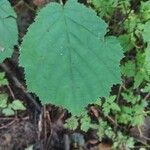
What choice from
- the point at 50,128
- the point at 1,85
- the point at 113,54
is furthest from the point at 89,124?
the point at 113,54

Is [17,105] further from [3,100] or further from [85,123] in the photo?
[85,123]

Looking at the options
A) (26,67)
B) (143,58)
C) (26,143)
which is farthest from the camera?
(26,143)

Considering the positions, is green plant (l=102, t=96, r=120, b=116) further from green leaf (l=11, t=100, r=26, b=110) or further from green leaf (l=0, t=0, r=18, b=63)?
green leaf (l=0, t=0, r=18, b=63)

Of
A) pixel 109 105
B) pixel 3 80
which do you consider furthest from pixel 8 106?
pixel 109 105

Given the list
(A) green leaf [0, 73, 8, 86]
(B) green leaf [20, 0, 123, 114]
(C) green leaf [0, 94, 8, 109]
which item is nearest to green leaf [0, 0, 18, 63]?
(B) green leaf [20, 0, 123, 114]

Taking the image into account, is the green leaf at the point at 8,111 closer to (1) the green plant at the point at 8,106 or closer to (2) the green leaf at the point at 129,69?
(1) the green plant at the point at 8,106

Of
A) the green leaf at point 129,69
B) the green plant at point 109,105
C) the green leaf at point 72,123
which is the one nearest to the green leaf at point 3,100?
the green leaf at point 72,123

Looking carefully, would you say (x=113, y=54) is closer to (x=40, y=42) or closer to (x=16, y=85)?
(x=40, y=42)
